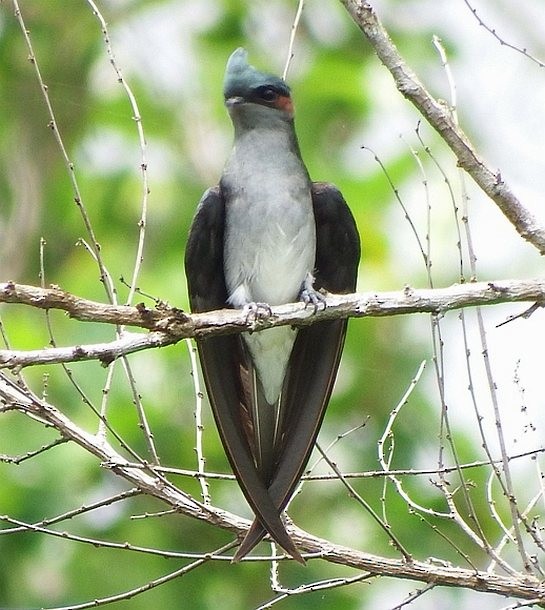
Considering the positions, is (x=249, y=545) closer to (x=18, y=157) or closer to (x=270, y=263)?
(x=270, y=263)

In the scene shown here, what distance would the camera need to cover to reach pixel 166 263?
7168 mm

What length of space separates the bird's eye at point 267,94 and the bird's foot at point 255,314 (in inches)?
43.9

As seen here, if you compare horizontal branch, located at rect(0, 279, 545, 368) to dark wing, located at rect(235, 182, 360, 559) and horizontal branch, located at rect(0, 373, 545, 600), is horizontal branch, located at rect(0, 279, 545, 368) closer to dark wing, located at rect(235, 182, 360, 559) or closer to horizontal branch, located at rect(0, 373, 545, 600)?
horizontal branch, located at rect(0, 373, 545, 600)

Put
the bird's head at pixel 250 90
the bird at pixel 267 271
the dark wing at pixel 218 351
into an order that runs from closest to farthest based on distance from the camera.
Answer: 1. the dark wing at pixel 218 351
2. the bird at pixel 267 271
3. the bird's head at pixel 250 90

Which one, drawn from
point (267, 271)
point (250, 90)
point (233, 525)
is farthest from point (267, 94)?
point (233, 525)

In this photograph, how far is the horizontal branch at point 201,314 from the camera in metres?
3.26

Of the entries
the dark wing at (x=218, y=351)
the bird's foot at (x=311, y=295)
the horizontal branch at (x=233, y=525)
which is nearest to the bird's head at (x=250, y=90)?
the dark wing at (x=218, y=351)

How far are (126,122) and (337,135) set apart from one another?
59.8 inches

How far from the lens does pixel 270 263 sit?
450cm

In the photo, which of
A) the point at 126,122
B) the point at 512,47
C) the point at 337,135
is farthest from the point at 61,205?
the point at 512,47

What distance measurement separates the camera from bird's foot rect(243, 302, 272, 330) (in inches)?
141

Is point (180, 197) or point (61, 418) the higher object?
point (180, 197)

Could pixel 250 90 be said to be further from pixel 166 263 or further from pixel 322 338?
pixel 166 263

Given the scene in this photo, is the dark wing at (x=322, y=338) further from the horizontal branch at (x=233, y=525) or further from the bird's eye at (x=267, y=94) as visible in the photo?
the horizontal branch at (x=233, y=525)
